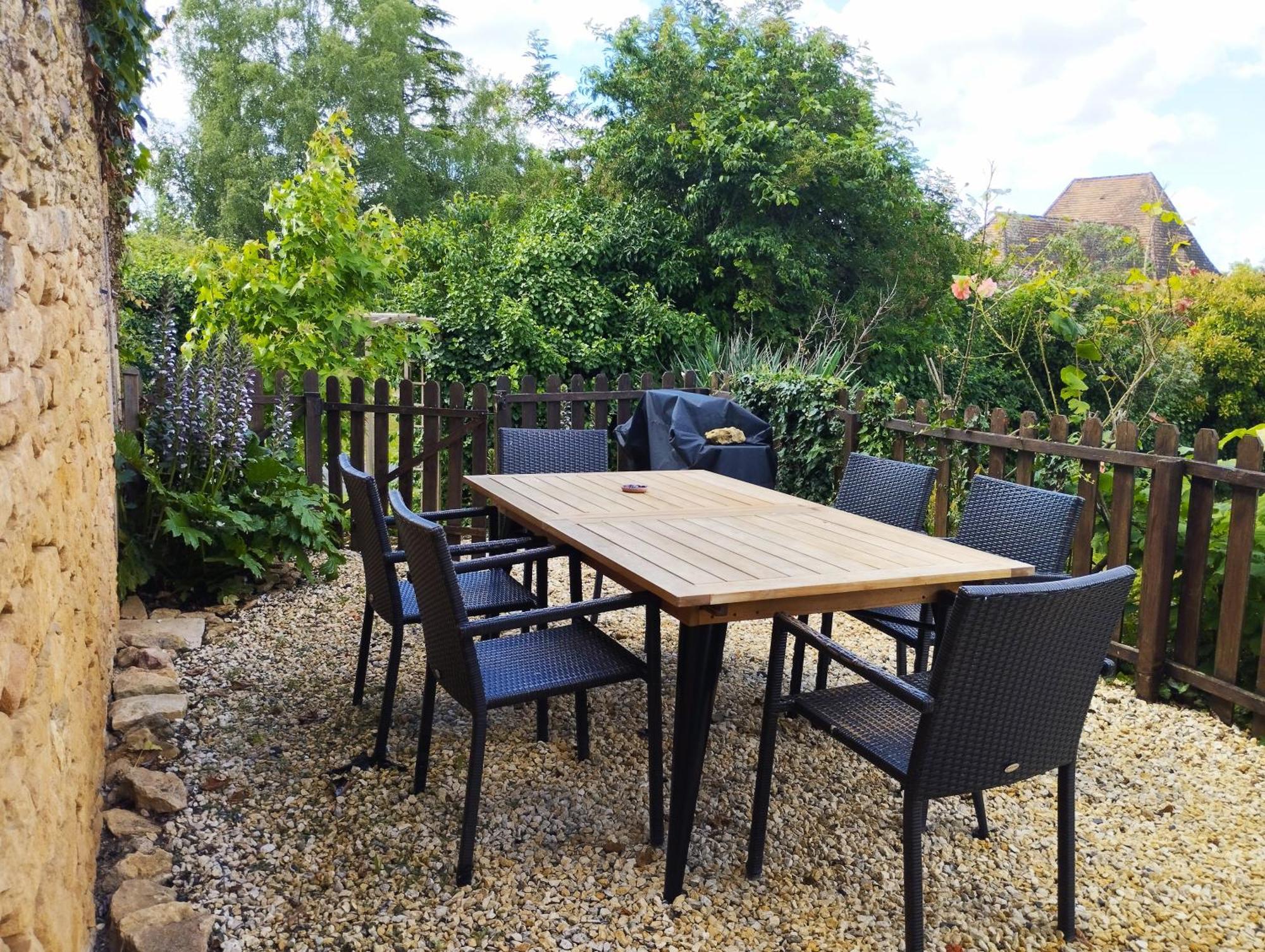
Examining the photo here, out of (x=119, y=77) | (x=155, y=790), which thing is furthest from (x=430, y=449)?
(x=155, y=790)

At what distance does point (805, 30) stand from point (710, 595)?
11369 mm

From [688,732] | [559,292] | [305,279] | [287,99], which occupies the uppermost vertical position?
[287,99]

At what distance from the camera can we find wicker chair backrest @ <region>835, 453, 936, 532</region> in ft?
10.5

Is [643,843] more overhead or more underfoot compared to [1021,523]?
more underfoot

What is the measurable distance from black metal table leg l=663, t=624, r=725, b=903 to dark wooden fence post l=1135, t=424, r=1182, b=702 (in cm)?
218

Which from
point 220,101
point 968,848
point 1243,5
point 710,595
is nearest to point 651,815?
point 710,595

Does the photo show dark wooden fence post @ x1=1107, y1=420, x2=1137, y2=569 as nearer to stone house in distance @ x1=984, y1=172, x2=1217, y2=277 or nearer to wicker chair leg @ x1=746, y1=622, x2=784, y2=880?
wicker chair leg @ x1=746, y1=622, x2=784, y2=880

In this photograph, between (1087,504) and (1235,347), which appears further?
(1235,347)

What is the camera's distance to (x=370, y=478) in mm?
2693

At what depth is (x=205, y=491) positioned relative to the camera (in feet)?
14.0

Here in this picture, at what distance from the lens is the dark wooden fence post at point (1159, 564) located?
335 cm

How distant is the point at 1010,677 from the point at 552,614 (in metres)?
1.07

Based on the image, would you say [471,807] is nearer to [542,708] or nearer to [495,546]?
[542,708]

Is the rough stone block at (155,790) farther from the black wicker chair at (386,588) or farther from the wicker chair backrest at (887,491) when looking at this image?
the wicker chair backrest at (887,491)
